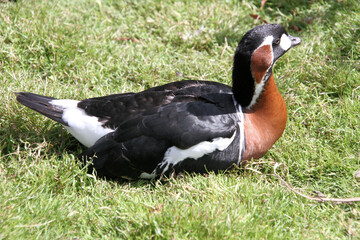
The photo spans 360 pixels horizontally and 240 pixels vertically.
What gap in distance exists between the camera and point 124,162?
3.63m

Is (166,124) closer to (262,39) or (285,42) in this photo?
(262,39)

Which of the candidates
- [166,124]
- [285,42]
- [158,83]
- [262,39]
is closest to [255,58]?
[262,39]

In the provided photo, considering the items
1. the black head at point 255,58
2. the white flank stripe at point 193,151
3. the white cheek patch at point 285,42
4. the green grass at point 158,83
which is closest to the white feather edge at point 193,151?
the white flank stripe at point 193,151

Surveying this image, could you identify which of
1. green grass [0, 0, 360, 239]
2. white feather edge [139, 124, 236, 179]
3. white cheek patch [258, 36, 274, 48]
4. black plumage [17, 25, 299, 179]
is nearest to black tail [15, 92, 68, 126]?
black plumage [17, 25, 299, 179]

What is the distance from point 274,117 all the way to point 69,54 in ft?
8.21

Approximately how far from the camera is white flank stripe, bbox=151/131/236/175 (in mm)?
3566

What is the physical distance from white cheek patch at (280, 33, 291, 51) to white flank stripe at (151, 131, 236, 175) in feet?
3.19

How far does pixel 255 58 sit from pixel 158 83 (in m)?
1.60

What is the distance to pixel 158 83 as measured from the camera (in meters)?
4.94

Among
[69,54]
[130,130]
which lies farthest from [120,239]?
[69,54]

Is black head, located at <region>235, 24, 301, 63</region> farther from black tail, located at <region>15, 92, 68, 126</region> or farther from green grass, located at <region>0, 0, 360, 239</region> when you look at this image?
black tail, located at <region>15, 92, 68, 126</region>

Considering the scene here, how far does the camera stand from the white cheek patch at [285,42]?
150 inches

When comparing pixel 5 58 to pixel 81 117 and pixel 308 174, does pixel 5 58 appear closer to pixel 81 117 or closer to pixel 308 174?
pixel 81 117

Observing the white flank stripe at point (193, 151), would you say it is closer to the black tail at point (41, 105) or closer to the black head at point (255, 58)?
the black head at point (255, 58)
